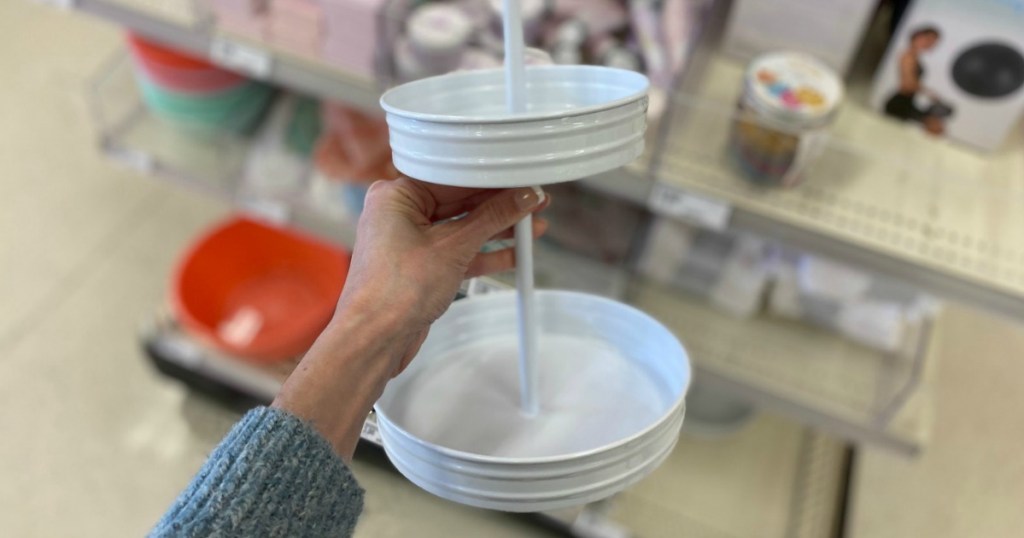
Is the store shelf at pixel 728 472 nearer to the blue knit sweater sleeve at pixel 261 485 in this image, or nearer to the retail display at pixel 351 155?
the retail display at pixel 351 155

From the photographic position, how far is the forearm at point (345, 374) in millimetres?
426

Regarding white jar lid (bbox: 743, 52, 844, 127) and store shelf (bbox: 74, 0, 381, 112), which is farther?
store shelf (bbox: 74, 0, 381, 112)

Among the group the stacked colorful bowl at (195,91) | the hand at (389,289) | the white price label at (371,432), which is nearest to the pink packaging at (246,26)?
the stacked colorful bowl at (195,91)

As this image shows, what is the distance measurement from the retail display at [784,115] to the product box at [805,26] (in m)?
0.05

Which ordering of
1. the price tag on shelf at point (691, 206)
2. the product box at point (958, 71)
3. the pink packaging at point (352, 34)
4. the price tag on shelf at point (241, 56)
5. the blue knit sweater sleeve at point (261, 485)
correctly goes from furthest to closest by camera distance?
the price tag on shelf at point (241, 56) → the pink packaging at point (352, 34) → the price tag on shelf at point (691, 206) → the product box at point (958, 71) → the blue knit sweater sleeve at point (261, 485)

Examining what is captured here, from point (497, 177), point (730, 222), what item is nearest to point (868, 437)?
point (730, 222)

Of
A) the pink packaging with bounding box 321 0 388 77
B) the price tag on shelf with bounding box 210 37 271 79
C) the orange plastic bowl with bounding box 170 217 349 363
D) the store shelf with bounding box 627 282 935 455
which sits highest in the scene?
the pink packaging with bounding box 321 0 388 77

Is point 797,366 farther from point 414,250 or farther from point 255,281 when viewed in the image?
point 255,281

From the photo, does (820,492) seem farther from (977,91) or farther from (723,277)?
(977,91)

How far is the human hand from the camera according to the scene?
0.47m

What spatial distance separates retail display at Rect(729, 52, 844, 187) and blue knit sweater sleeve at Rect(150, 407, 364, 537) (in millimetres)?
Result: 730

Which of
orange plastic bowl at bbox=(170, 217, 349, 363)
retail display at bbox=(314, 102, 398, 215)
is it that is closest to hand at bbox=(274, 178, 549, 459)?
retail display at bbox=(314, 102, 398, 215)

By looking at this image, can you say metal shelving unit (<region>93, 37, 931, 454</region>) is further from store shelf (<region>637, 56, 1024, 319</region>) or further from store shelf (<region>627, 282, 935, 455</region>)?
store shelf (<region>637, 56, 1024, 319</region>)

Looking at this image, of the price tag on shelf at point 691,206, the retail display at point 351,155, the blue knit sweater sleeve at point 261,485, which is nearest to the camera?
the blue knit sweater sleeve at point 261,485
